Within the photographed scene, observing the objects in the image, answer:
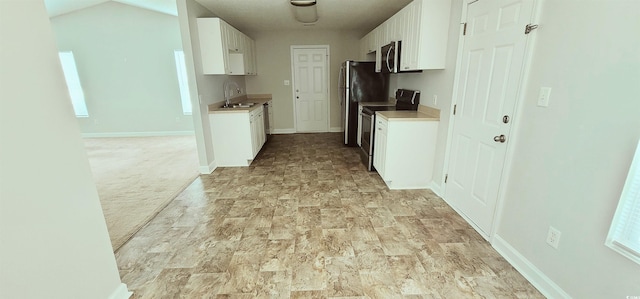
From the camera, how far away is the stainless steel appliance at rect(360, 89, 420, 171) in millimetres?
3662

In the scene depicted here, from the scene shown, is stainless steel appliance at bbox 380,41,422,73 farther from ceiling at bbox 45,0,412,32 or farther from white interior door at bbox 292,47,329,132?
white interior door at bbox 292,47,329,132

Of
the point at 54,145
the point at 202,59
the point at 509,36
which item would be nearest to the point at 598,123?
the point at 509,36

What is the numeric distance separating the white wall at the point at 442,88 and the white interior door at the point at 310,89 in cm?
303

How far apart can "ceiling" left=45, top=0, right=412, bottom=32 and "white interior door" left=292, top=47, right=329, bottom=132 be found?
Answer: 636mm

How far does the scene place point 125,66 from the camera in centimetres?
579

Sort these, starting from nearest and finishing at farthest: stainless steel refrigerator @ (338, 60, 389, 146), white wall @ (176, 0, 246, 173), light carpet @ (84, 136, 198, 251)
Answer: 1. light carpet @ (84, 136, 198, 251)
2. white wall @ (176, 0, 246, 173)
3. stainless steel refrigerator @ (338, 60, 389, 146)

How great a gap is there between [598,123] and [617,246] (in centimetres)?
61

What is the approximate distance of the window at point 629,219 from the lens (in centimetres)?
121

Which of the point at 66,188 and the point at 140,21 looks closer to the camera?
the point at 66,188

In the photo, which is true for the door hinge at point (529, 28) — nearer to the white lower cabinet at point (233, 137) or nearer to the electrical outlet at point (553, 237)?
the electrical outlet at point (553, 237)

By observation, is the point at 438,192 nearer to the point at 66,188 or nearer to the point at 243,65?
the point at 66,188

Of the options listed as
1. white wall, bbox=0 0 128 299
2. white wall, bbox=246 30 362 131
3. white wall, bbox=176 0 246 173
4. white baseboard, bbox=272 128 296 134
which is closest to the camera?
white wall, bbox=0 0 128 299

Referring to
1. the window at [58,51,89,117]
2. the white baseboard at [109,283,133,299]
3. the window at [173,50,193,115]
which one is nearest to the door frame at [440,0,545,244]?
the white baseboard at [109,283,133,299]

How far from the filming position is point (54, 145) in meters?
1.25
